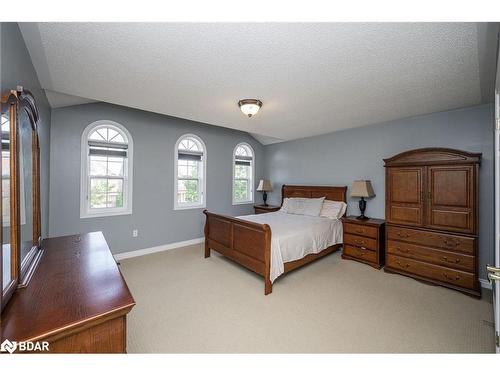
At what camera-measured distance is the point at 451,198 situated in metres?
2.68

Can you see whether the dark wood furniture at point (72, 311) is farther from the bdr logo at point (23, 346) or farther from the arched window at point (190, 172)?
the arched window at point (190, 172)

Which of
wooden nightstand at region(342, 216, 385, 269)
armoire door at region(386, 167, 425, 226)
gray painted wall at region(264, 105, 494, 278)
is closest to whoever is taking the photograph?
gray painted wall at region(264, 105, 494, 278)

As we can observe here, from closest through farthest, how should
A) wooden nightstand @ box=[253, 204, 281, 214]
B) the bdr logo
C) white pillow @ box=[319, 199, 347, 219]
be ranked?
the bdr logo
white pillow @ box=[319, 199, 347, 219]
wooden nightstand @ box=[253, 204, 281, 214]

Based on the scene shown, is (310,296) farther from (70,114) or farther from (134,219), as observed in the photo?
(70,114)

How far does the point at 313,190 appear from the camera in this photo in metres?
4.65

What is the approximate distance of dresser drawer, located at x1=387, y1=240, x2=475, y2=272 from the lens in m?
2.54

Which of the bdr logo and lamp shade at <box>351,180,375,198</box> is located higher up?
lamp shade at <box>351,180,375,198</box>

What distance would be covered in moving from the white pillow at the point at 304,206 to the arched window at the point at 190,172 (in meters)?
1.85

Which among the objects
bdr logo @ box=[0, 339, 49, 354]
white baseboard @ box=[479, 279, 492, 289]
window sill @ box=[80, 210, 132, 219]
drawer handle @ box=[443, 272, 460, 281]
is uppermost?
window sill @ box=[80, 210, 132, 219]

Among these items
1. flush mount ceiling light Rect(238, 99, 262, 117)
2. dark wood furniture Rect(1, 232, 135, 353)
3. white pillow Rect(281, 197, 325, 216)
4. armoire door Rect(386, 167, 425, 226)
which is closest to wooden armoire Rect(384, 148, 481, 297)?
armoire door Rect(386, 167, 425, 226)

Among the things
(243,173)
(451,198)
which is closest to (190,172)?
(243,173)

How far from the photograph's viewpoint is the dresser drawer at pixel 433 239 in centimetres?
254

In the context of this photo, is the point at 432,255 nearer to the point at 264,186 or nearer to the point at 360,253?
the point at 360,253

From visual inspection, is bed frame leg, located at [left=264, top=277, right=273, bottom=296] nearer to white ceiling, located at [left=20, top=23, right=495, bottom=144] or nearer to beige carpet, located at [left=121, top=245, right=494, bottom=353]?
beige carpet, located at [left=121, top=245, right=494, bottom=353]
